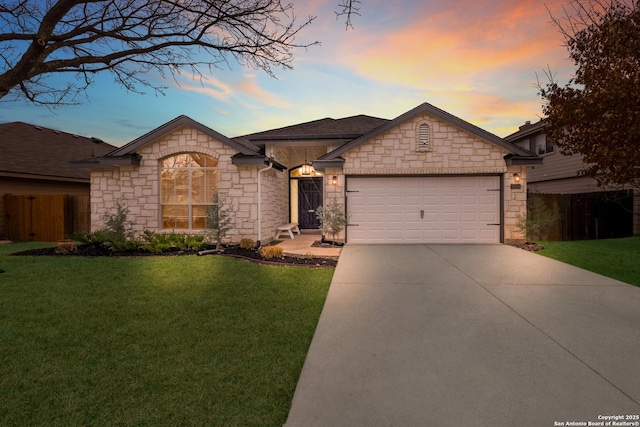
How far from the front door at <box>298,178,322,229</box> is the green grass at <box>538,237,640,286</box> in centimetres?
893

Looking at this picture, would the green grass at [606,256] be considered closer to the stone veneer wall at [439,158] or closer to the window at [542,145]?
the stone veneer wall at [439,158]

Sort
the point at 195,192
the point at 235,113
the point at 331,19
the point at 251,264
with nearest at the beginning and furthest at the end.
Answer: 1. the point at 331,19
2. the point at 251,264
3. the point at 195,192
4. the point at 235,113

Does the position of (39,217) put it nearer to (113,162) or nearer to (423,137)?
(113,162)

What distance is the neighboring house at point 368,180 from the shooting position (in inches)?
436

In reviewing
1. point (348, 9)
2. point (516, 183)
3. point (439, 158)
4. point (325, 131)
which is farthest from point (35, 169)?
point (516, 183)

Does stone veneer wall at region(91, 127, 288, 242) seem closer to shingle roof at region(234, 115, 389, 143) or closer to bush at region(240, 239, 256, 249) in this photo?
bush at region(240, 239, 256, 249)

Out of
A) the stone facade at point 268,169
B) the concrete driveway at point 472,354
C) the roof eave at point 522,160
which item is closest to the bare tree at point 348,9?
the concrete driveway at point 472,354

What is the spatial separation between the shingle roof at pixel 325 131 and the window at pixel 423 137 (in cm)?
218

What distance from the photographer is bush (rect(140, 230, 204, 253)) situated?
31.9 ft

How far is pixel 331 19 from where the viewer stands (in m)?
6.34

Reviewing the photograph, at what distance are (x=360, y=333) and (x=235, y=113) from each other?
14600 millimetres

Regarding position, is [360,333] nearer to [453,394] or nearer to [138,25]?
[453,394]

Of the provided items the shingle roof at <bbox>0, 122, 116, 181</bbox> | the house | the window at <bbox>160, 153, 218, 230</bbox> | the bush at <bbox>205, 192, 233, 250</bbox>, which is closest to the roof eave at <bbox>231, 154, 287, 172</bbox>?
A: the window at <bbox>160, 153, 218, 230</bbox>

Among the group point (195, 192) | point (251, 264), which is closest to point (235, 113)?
point (195, 192)
